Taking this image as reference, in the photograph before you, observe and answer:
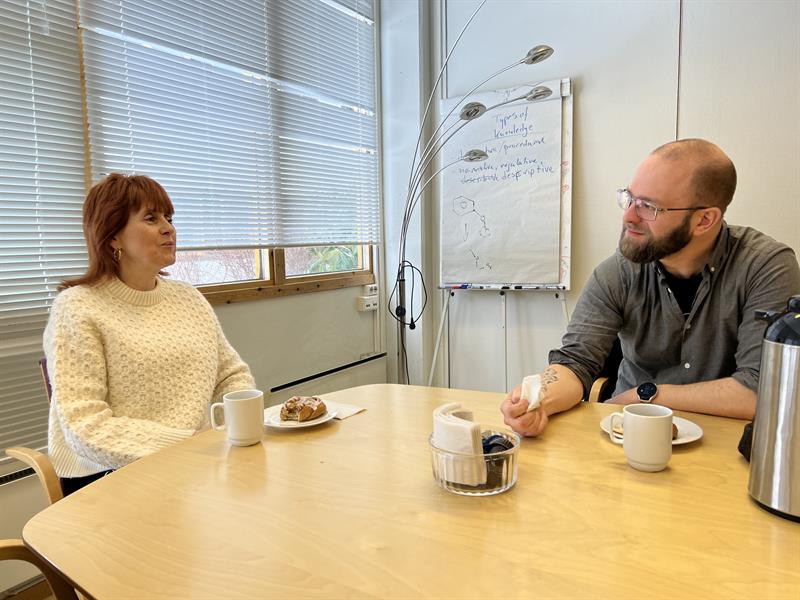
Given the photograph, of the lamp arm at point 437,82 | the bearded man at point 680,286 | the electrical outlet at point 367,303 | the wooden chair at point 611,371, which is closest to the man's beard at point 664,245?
the bearded man at point 680,286

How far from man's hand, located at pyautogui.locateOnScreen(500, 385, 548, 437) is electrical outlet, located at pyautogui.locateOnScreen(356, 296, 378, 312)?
233 centimetres

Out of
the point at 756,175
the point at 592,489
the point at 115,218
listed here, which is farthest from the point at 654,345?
the point at 115,218

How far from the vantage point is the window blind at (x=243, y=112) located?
83.8 inches

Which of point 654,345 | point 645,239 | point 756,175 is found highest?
point 756,175

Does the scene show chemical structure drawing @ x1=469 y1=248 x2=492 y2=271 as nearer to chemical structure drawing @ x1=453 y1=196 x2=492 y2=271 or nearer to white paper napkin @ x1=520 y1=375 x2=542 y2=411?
chemical structure drawing @ x1=453 y1=196 x2=492 y2=271

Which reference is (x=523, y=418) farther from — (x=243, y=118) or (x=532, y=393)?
(x=243, y=118)

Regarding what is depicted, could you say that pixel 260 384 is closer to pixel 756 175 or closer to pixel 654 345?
pixel 654 345

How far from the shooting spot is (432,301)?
3559mm

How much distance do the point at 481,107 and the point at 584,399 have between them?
1691 millimetres

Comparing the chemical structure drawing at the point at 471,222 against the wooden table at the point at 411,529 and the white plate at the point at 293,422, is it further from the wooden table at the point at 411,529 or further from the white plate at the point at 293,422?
the wooden table at the point at 411,529

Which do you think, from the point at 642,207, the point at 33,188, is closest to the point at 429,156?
the point at 642,207

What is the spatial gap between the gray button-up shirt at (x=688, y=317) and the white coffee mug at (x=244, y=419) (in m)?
0.81

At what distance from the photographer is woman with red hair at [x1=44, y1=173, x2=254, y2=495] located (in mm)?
1369

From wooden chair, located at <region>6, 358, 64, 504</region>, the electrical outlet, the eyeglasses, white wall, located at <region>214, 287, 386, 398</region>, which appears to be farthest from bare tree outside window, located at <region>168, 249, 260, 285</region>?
the eyeglasses
